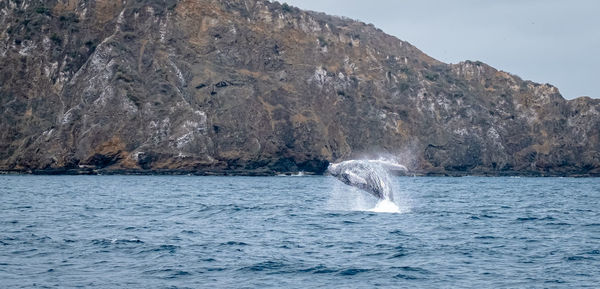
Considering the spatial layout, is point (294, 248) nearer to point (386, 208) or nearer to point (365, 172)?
point (365, 172)

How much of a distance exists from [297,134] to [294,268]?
346 ft

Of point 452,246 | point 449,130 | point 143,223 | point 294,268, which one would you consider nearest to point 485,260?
point 452,246

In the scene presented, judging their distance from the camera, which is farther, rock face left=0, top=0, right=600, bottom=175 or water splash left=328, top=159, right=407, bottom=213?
rock face left=0, top=0, right=600, bottom=175

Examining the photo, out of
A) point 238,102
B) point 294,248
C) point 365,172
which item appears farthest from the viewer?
point 238,102

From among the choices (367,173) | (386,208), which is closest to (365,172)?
(367,173)

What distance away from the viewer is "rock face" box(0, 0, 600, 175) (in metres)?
116

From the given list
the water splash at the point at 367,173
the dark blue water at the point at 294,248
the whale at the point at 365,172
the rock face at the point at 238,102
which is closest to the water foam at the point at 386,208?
the dark blue water at the point at 294,248

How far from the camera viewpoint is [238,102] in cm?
12488

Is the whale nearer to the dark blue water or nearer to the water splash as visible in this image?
the water splash

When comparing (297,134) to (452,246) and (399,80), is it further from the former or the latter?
(452,246)

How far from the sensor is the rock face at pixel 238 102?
11650cm

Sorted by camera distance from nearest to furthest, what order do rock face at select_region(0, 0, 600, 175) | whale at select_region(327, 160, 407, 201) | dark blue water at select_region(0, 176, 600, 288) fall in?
dark blue water at select_region(0, 176, 600, 288)
whale at select_region(327, 160, 407, 201)
rock face at select_region(0, 0, 600, 175)

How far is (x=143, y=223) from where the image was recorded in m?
31.3

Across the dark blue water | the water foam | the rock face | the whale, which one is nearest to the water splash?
the whale
